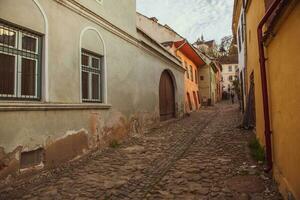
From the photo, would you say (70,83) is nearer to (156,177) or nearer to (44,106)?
(44,106)

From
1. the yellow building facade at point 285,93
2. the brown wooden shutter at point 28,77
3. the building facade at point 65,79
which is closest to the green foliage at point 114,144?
the building facade at point 65,79

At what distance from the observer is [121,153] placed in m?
8.04

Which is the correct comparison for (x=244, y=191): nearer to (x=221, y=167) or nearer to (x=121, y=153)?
(x=221, y=167)

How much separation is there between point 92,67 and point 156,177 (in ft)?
13.1

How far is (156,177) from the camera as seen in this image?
5.63 metres

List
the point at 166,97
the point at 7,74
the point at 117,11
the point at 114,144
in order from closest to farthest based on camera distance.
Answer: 1. the point at 7,74
2. the point at 114,144
3. the point at 117,11
4. the point at 166,97

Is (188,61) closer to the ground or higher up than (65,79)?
higher up

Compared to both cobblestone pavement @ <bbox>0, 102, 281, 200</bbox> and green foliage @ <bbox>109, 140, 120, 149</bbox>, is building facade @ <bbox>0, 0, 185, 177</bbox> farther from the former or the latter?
cobblestone pavement @ <bbox>0, 102, 281, 200</bbox>

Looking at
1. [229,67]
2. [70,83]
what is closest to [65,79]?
[70,83]

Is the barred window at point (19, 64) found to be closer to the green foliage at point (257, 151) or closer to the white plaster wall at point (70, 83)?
the white plaster wall at point (70, 83)

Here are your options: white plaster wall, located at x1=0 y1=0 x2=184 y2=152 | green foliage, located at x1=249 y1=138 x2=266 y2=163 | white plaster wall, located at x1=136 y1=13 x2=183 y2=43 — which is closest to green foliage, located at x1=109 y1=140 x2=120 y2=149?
white plaster wall, located at x1=0 y1=0 x2=184 y2=152

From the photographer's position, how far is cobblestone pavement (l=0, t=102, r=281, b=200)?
4.70 metres

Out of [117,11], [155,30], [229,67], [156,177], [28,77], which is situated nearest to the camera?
[156,177]

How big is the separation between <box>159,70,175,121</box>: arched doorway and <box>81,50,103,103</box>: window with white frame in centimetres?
644
